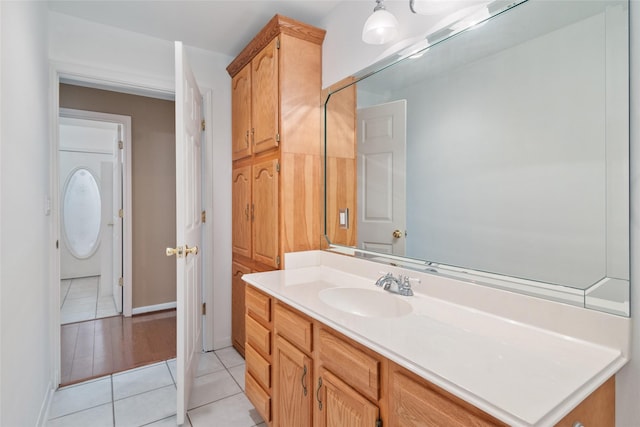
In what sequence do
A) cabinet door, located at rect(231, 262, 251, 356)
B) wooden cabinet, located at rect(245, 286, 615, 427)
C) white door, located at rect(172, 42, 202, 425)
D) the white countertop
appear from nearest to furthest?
the white countertop → wooden cabinet, located at rect(245, 286, 615, 427) → white door, located at rect(172, 42, 202, 425) → cabinet door, located at rect(231, 262, 251, 356)

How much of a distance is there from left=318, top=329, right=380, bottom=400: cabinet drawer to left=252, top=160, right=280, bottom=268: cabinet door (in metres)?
0.89

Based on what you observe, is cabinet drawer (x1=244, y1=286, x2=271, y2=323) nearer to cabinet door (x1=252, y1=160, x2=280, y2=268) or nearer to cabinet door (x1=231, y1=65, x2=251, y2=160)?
cabinet door (x1=252, y1=160, x2=280, y2=268)

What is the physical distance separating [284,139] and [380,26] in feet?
2.67

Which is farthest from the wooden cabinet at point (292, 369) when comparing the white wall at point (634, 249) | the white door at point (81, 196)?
the white door at point (81, 196)

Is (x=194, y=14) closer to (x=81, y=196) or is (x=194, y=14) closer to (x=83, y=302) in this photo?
(x=83, y=302)

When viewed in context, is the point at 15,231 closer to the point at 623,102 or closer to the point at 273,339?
the point at 273,339

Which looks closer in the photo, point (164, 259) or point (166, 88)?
point (166, 88)

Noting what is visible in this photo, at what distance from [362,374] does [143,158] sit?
3486mm

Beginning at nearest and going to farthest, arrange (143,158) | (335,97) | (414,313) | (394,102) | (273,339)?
(414,313)
(273,339)
(394,102)
(335,97)
(143,158)

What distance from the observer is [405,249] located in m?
1.57

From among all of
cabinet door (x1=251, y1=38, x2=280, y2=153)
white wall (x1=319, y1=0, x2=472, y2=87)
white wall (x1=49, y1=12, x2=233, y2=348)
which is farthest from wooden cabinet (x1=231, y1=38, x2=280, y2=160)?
white wall (x1=319, y1=0, x2=472, y2=87)

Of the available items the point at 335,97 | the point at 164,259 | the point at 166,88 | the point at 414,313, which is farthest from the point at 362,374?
the point at 164,259

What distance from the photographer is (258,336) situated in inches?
66.1

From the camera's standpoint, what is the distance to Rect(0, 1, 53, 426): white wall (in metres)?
1.14
